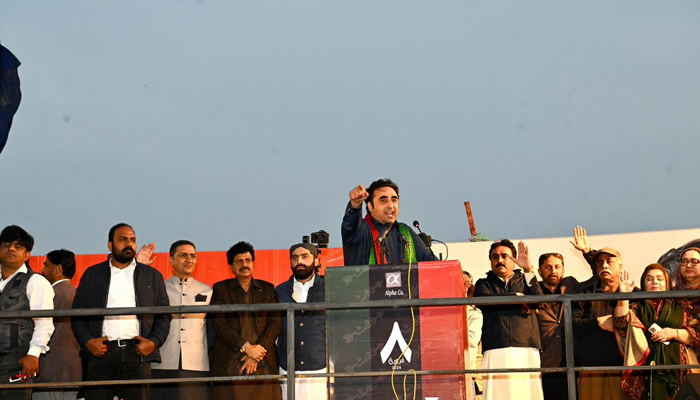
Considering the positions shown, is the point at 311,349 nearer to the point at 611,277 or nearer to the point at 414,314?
the point at 414,314

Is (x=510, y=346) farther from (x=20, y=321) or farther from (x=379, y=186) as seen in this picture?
(x=20, y=321)

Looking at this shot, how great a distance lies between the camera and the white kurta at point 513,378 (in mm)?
6082

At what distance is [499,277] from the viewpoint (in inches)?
257

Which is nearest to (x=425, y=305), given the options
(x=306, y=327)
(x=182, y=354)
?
(x=306, y=327)

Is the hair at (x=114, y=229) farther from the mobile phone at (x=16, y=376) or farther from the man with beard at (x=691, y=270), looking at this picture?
the man with beard at (x=691, y=270)

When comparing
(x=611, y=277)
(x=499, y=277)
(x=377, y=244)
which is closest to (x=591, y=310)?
(x=611, y=277)

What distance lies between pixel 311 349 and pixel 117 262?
58.4 inches

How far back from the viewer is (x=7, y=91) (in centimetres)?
707

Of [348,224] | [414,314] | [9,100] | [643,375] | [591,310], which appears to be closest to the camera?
[414,314]

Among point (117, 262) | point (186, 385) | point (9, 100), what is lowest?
point (186, 385)

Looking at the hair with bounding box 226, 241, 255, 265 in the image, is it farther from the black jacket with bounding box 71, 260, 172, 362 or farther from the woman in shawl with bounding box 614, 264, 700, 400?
the woman in shawl with bounding box 614, 264, 700, 400

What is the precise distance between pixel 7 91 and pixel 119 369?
9.22 ft

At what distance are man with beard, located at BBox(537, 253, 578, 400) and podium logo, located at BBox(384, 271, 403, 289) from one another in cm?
214

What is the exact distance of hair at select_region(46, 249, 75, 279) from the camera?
6680 mm
